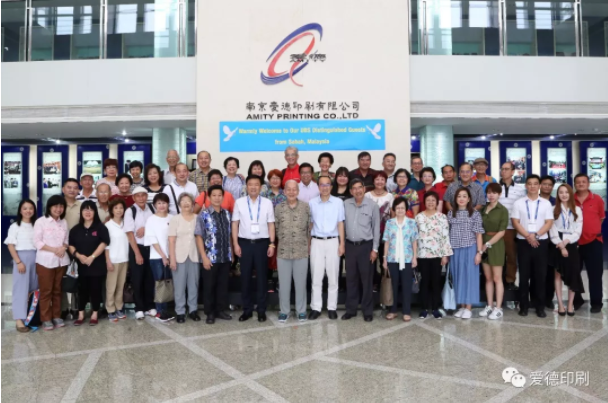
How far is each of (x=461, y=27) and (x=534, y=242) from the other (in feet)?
16.2

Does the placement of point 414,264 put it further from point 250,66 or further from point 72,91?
point 72,91

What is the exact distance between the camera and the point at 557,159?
11109mm

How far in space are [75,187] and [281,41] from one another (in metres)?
4.43

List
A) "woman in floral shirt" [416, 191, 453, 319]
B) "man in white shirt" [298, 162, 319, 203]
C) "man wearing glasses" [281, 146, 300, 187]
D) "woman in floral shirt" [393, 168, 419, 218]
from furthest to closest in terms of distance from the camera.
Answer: "man wearing glasses" [281, 146, 300, 187], "man in white shirt" [298, 162, 319, 203], "woman in floral shirt" [393, 168, 419, 218], "woman in floral shirt" [416, 191, 453, 319]

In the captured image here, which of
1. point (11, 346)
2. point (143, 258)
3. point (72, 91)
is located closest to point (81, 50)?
point (72, 91)

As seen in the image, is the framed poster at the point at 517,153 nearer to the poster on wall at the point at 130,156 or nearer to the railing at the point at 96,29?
the railing at the point at 96,29

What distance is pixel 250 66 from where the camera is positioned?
8078 mm

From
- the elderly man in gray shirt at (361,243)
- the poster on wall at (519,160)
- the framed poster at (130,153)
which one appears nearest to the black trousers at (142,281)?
the elderly man in gray shirt at (361,243)

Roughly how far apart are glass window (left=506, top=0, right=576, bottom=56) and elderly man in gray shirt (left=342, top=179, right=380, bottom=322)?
5.20m

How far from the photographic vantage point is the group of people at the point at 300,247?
489 cm

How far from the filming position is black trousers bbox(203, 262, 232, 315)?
4.95 meters

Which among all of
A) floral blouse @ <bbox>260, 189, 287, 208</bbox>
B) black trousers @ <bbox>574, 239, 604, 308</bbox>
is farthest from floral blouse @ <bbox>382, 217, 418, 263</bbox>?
black trousers @ <bbox>574, 239, 604, 308</bbox>

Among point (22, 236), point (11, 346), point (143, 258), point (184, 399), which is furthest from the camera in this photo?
point (143, 258)

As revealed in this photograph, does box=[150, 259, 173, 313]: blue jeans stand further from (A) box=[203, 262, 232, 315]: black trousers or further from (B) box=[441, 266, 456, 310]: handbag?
(B) box=[441, 266, 456, 310]: handbag
